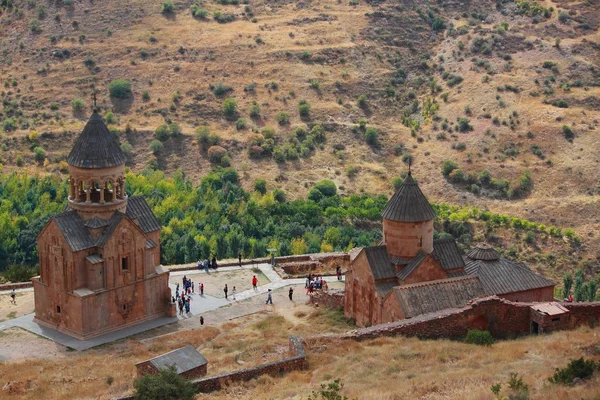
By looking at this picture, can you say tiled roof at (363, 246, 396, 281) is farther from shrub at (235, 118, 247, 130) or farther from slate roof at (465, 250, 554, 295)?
shrub at (235, 118, 247, 130)

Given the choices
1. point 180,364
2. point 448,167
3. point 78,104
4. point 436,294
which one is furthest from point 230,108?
point 180,364

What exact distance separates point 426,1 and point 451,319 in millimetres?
56339

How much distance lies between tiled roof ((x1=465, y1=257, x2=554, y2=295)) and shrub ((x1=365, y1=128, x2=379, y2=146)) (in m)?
33.2

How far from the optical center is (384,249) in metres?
31.4

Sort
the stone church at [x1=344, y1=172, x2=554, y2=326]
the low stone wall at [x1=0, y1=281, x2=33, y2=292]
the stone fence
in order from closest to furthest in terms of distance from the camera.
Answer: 1. the stone fence
2. the stone church at [x1=344, y1=172, x2=554, y2=326]
3. the low stone wall at [x1=0, y1=281, x2=33, y2=292]

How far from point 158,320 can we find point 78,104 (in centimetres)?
3515

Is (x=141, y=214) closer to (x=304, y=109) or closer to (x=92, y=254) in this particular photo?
(x=92, y=254)

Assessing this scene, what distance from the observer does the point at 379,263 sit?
31.2 meters

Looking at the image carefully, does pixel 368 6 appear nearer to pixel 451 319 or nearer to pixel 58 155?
pixel 58 155


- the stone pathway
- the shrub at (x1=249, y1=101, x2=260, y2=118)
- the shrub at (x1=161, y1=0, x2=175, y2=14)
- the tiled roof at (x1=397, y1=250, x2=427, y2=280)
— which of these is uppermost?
the shrub at (x1=161, y1=0, x2=175, y2=14)

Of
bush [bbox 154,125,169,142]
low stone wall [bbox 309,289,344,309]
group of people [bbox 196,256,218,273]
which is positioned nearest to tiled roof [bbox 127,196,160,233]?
group of people [bbox 196,256,218,273]

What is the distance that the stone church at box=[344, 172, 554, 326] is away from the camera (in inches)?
1189

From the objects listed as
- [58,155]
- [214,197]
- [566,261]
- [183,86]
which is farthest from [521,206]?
[58,155]

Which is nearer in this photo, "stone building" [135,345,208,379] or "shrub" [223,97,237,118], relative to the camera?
"stone building" [135,345,208,379]
